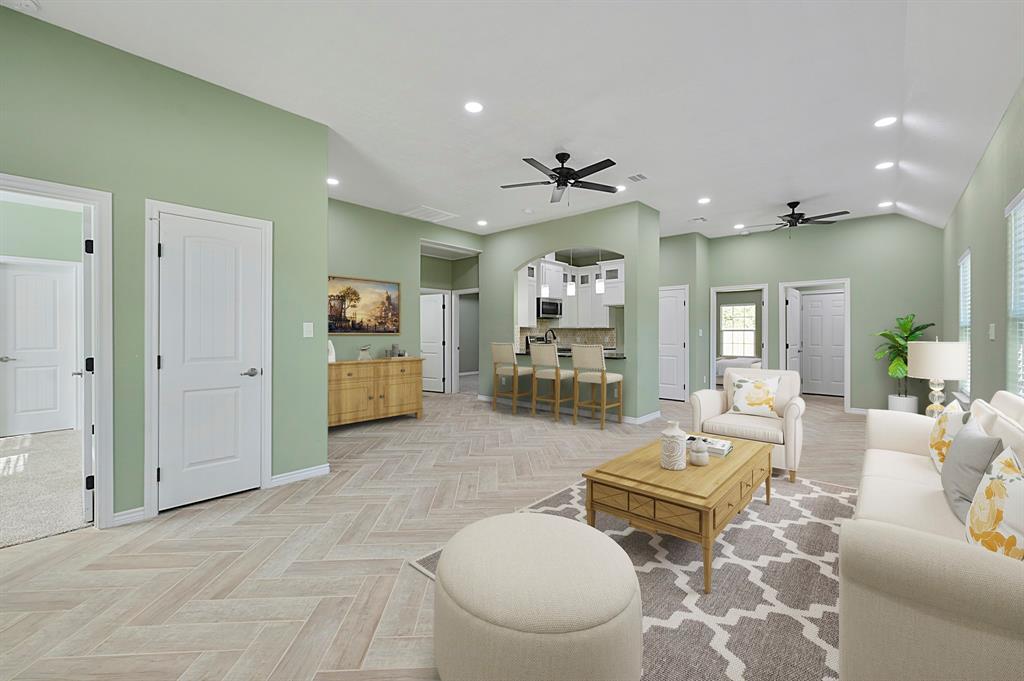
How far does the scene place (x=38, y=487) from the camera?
10.8 ft

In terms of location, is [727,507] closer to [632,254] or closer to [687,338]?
[632,254]

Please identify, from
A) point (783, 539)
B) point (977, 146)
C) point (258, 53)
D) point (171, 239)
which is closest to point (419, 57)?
point (258, 53)

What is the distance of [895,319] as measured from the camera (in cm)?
631

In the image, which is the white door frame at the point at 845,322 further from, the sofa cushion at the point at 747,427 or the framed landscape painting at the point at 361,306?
the framed landscape painting at the point at 361,306

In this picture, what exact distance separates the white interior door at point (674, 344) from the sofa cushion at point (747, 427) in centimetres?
392

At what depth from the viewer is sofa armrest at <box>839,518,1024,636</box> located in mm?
1039

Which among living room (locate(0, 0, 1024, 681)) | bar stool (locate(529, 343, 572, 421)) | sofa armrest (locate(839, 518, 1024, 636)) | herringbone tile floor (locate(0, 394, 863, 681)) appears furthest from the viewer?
bar stool (locate(529, 343, 572, 421))

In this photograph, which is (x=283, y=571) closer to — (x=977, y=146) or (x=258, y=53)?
(x=258, y=53)

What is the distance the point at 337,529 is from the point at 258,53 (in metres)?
2.99

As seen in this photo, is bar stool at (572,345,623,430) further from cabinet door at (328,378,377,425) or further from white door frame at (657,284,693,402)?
cabinet door at (328,378,377,425)

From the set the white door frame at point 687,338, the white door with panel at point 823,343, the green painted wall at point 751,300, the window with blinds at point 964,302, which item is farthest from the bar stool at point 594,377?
the white door with panel at point 823,343

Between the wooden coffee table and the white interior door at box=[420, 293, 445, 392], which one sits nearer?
the wooden coffee table

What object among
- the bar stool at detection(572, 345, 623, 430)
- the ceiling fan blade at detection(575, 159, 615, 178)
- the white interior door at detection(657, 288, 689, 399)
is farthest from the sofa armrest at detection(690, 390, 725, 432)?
the white interior door at detection(657, 288, 689, 399)

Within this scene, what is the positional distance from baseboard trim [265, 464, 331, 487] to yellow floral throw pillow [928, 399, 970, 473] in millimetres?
4075
